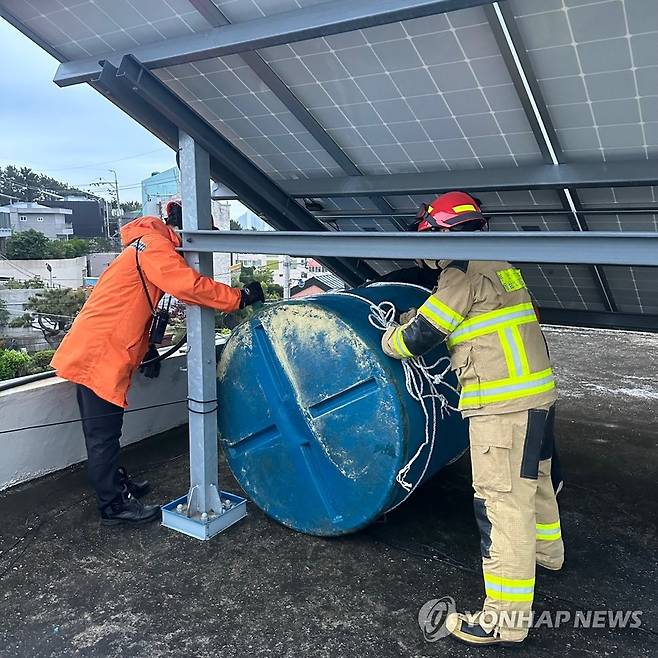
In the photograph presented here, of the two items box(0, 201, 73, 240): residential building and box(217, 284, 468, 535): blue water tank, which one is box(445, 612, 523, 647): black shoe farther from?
box(0, 201, 73, 240): residential building

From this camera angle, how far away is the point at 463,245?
7.55 ft

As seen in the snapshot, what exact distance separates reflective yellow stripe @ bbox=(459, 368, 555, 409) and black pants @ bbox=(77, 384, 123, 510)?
2143 millimetres

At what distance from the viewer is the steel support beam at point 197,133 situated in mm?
2854

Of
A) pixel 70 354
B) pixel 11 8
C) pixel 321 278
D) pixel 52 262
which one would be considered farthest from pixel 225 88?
pixel 52 262

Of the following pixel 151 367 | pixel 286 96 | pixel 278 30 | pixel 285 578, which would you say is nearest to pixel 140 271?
pixel 151 367

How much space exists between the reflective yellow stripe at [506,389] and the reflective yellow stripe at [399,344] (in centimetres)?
33

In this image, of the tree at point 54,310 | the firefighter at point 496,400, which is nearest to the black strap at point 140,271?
the firefighter at point 496,400

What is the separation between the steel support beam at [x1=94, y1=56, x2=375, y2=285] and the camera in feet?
9.36

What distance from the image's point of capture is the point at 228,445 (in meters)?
3.60

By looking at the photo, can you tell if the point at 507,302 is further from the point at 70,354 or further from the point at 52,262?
the point at 52,262

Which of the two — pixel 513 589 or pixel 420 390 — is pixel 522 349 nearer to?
pixel 420 390

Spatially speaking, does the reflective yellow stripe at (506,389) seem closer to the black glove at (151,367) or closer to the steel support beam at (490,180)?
the steel support beam at (490,180)

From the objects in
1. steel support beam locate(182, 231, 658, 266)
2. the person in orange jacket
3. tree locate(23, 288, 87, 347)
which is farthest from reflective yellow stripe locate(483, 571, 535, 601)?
tree locate(23, 288, 87, 347)

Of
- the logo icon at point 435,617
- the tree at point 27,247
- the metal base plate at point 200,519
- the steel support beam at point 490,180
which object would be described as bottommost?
the logo icon at point 435,617
